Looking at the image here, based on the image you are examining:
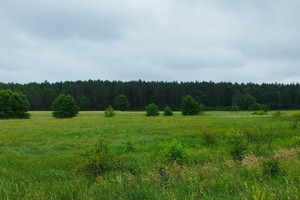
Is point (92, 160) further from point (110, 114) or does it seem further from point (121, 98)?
point (121, 98)

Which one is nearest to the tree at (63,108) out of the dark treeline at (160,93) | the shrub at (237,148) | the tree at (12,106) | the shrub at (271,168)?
the tree at (12,106)

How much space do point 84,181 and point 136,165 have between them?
1.93m

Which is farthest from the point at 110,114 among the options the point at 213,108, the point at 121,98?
the point at 213,108

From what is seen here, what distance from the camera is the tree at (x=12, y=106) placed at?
141 feet

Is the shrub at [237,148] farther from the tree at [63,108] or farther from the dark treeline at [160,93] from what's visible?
the dark treeline at [160,93]

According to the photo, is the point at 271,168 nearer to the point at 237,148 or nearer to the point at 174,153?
the point at 237,148

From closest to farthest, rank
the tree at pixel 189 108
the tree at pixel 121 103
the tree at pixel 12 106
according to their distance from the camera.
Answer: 1. the tree at pixel 12 106
2. the tree at pixel 189 108
3. the tree at pixel 121 103

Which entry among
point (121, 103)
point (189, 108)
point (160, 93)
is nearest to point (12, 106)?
point (121, 103)

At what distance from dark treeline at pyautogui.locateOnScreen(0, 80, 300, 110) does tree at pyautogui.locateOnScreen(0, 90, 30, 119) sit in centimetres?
4225

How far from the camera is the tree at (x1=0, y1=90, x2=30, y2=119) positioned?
4309 centimetres

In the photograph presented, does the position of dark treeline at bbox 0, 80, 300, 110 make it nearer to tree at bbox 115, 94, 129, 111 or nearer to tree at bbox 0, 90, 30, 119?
tree at bbox 115, 94, 129, 111

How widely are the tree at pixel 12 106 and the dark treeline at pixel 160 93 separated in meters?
42.3

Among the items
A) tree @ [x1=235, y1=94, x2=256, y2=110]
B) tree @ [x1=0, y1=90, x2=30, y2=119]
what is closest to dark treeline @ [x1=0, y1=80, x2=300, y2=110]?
tree @ [x1=235, y1=94, x2=256, y2=110]

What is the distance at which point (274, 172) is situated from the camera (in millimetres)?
4738
